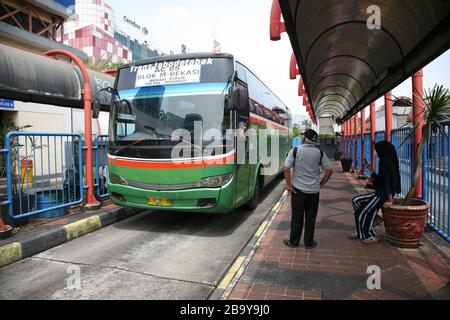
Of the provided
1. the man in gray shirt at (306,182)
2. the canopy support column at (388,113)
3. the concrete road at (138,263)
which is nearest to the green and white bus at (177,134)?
the concrete road at (138,263)

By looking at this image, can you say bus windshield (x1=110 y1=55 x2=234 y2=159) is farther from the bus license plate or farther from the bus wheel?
the bus wheel

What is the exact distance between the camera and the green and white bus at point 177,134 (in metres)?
5.32

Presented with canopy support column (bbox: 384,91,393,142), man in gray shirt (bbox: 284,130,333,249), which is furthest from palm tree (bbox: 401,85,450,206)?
canopy support column (bbox: 384,91,393,142)

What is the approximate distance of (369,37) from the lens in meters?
6.03

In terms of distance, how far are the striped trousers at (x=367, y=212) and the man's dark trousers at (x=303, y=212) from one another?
2.40ft

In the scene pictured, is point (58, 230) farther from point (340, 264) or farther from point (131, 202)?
point (340, 264)

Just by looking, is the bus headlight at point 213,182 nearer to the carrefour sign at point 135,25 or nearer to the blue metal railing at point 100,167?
the blue metal railing at point 100,167

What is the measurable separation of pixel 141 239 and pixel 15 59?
12.3 ft

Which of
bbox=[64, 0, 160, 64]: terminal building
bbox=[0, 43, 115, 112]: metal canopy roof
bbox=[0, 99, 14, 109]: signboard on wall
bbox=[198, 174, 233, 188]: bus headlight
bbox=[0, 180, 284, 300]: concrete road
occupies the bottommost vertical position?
bbox=[0, 180, 284, 300]: concrete road

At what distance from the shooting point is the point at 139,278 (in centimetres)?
390

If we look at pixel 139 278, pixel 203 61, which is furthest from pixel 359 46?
pixel 139 278

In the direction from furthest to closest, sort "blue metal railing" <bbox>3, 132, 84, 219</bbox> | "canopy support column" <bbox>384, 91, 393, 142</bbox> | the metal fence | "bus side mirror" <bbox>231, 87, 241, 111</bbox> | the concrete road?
"canopy support column" <bbox>384, 91, 393, 142</bbox>, "blue metal railing" <bbox>3, 132, 84, 219</bbox>, "bus side mirror" <bbox>231, 87, 241, 111</bbox>, the metal fence, the concrete road

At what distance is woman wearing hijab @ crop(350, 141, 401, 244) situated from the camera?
4.71 meters

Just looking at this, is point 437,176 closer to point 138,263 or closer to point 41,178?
point 138,263
